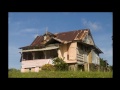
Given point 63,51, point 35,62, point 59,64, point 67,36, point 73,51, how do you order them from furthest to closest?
point 73,51 → point 63,51 → point 67,36 → point 35,62 → point 59,64

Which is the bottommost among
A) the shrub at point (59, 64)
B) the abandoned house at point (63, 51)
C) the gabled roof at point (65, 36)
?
the shrub at point (59, 64)

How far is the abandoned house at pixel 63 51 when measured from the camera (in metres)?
6.61

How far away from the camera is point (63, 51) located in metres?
6.76

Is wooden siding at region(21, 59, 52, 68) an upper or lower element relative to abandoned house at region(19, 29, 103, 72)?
lower

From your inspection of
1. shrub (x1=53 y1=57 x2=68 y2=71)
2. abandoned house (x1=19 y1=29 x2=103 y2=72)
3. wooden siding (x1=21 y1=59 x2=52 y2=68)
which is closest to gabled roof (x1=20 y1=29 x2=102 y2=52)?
abandoned house (x1=19 y1=29 x2=103 y2=72)

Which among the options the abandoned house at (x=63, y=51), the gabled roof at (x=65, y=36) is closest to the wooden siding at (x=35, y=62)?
the abandoned house at (x=63, y=51)

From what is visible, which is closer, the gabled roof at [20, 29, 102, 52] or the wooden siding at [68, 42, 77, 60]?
the gabled roof at [20, 29, 102, 52]

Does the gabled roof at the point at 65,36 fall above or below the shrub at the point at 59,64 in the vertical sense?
above

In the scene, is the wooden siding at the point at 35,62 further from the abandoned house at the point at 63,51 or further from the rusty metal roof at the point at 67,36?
→ the rusty metal roof at the point at 67,36

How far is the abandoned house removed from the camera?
661 centimetres

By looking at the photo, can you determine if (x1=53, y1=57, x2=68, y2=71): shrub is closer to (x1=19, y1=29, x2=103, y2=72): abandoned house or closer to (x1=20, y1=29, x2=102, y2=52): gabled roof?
(x1=19, y1=29, x2=103, y2=72): abandoned house

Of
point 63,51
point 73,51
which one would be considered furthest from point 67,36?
point 73,51

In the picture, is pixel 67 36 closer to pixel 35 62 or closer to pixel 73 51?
pixel 73 51
